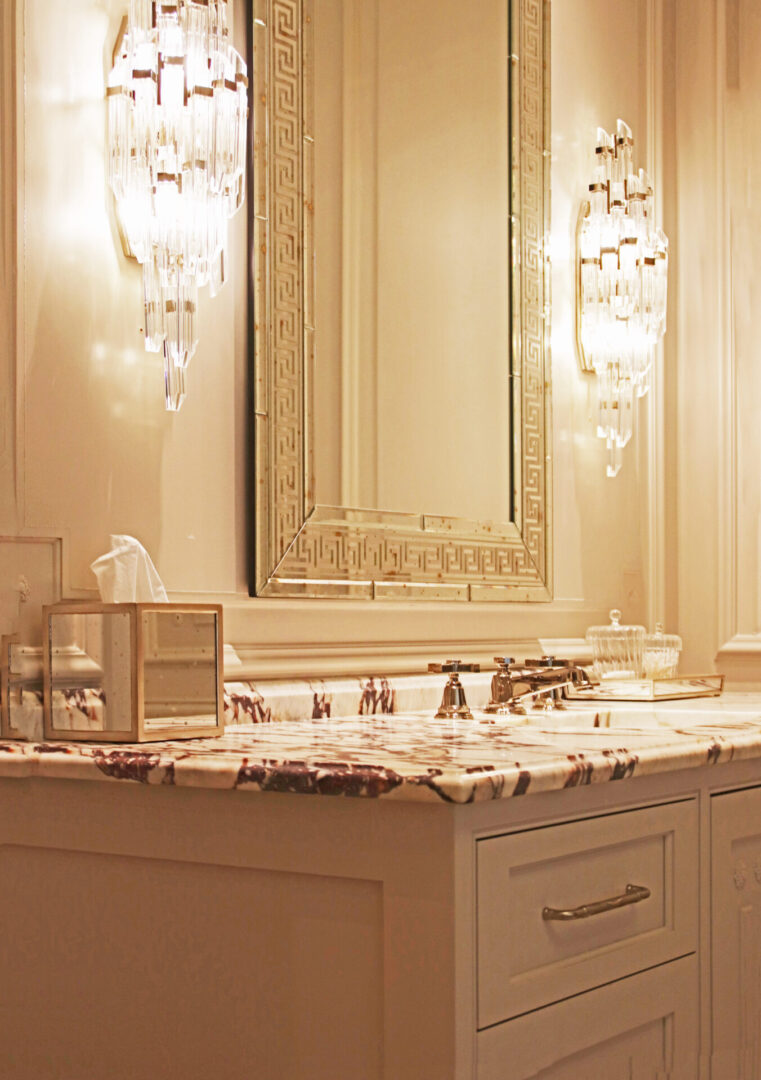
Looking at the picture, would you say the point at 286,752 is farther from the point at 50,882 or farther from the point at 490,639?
the point at 490,639

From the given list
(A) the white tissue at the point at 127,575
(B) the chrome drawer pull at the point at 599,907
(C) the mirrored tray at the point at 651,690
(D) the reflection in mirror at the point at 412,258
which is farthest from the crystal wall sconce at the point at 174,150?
(C) the mirrored tray at the point at 651,690

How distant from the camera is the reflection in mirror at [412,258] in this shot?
6.85 ft

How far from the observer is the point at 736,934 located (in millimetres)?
1642

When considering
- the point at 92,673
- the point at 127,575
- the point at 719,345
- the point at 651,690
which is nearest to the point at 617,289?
the point at 719,345

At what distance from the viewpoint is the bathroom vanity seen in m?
1.19

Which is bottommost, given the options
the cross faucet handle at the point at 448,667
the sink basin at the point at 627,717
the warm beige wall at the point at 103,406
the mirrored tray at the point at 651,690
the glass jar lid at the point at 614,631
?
the sink basin at the point at 627,717

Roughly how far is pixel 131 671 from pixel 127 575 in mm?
192

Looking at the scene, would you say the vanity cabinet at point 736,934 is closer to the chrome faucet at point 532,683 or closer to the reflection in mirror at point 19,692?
A: the chrome faucet at point 532,683

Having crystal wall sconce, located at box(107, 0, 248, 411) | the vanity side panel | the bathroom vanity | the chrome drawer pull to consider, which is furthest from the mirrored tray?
the vanity side panel

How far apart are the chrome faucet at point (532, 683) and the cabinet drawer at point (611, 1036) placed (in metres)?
0.63

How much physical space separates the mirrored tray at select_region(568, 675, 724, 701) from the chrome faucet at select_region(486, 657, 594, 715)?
4 cm

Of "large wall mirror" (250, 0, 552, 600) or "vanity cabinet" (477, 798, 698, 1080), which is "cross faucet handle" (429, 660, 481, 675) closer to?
"large wall mirror" (250, 0, 552, 600)

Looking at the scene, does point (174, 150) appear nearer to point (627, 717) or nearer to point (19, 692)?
A: point (19, 692)

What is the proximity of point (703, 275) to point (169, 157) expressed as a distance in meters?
1.66
